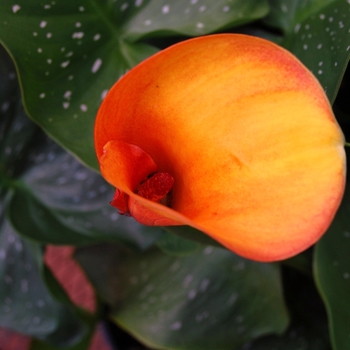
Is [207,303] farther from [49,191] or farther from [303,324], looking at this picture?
[49,191]

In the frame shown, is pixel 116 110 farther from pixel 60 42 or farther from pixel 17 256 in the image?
pixel 17 256

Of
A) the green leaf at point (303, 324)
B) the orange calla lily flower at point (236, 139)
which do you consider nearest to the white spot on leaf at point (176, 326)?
the green leaf at point (303, 324)

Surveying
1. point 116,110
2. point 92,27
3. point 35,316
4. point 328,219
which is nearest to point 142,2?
point 92,27

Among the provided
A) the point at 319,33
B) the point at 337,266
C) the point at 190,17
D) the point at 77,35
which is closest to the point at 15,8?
the point at 77,35

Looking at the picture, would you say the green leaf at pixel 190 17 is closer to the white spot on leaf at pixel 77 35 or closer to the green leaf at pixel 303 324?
the white spot on leaf at pixel 77 35

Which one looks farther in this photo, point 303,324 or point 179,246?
point 303,324

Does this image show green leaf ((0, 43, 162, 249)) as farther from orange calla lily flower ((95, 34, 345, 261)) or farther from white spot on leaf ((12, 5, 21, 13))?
orange calla lily flower ((95, 34, 345, 261))

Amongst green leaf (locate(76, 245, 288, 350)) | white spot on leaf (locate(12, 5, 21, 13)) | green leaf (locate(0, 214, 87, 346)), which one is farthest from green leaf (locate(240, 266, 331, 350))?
white spot on leaf (locate(12, 5, 21, 13))
